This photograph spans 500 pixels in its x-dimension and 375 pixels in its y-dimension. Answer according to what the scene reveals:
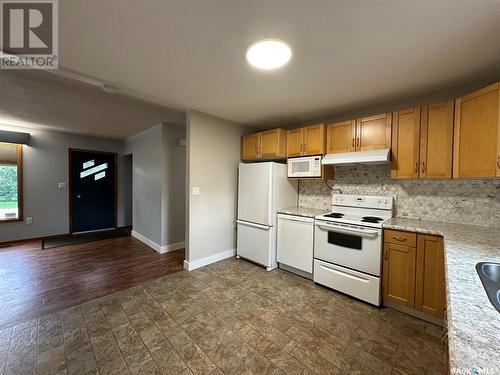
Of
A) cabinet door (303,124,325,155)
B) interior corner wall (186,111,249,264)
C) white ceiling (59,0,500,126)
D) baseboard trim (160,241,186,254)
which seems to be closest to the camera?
white ceiling (59,0,500,126)

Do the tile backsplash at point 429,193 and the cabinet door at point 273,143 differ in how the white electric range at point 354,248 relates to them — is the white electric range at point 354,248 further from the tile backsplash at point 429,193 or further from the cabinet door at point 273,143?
the cabinet door at point 273,143

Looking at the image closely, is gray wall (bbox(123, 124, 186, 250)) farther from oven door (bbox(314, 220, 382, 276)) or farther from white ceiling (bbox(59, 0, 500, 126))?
oven door (bbox(314, 220, 382, 276))

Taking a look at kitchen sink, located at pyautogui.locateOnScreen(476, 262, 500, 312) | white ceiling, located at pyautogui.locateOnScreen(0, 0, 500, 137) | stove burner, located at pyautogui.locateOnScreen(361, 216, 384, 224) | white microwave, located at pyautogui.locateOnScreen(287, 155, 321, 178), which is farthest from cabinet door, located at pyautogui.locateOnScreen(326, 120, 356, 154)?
kitchen sink, located at pyautogui.locateOnScreen(476, 262, 500, 312)

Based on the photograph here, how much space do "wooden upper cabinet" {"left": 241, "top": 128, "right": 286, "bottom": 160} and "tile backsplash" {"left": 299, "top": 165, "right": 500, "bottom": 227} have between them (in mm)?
916

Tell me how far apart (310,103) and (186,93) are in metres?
1.56

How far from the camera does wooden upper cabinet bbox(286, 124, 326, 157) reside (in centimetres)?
292

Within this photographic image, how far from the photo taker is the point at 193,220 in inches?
123

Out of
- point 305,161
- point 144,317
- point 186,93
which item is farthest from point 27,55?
point 305,161

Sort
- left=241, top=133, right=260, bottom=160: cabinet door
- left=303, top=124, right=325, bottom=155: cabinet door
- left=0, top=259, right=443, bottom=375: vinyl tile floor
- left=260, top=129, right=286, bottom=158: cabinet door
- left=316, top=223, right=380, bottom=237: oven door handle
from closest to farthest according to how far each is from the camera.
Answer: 1. left=0, top=259, right=443, bottom=375: vinyl tile floor
2. left=316, top=223, right=380, bottom=237: oven door handle
3. left=303, top=124, right=325, bottom=155: cabinet door
4. left=260, top=129, right=286, bottom=158: cabinet door
5. left=241, top=133, right=260, bottom=160: cabinet door

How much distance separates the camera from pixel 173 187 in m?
4.02

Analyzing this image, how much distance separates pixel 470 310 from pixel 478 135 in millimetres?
1805

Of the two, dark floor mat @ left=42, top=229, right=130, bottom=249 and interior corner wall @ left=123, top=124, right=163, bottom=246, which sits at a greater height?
interior corner wall @ left=123, top=124, right=163, bottom=246

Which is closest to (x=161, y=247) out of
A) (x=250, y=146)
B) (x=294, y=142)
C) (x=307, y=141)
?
(x=250, y=146)

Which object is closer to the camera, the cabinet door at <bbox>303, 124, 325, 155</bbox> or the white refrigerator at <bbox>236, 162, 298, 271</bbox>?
the cabinet door at <bbox>303, 124, 325, 155</bbox>
